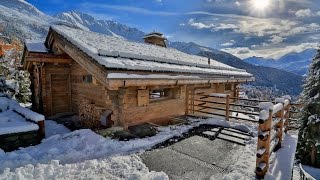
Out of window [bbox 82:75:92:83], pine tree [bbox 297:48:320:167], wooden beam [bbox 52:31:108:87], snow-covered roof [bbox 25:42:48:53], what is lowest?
pine tree [bbox 297:48:320:167]

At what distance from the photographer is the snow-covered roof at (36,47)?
32.1 feet

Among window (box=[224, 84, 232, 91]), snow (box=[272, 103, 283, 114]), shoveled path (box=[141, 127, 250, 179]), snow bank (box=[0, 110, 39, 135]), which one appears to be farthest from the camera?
window (box=[224, 84, 232, 91])

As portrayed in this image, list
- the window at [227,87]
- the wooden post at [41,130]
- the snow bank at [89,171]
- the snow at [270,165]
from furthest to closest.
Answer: the window at [227,87], the wooden post at [41,130], the snow at [270,165], the snow bank at [89,171]

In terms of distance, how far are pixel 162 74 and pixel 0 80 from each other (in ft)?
28.7

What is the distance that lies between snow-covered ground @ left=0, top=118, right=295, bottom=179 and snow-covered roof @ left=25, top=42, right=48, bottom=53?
16.3ft

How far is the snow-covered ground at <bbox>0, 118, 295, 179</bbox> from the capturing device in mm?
4586

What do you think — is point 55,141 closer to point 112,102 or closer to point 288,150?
point 112,102

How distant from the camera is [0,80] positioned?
11.1 m

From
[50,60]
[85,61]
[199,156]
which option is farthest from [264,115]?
[50,60]

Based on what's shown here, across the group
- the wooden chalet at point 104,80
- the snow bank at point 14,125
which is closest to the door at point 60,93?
the wooden chalet at point 104,80

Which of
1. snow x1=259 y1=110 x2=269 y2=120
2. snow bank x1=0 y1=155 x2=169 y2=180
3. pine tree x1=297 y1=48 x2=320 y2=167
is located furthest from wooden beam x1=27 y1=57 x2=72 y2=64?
pine tree x1=297 y1=48 x2=320 y2=167

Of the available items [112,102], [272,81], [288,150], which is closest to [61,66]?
[112,102]

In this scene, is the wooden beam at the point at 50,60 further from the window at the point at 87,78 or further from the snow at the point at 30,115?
the snow at the point at 30,115

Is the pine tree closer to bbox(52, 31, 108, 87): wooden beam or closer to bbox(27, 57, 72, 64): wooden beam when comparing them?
bbox(52, 31, 108, 87): wooden beam
